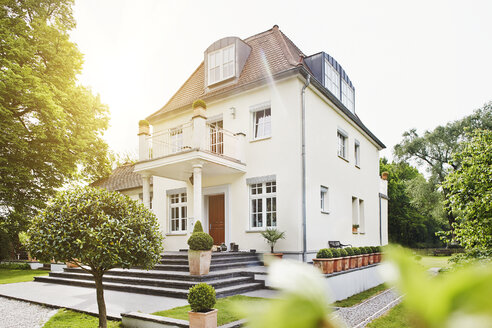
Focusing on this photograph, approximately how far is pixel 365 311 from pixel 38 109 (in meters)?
14.2

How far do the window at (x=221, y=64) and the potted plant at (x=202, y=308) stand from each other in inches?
390

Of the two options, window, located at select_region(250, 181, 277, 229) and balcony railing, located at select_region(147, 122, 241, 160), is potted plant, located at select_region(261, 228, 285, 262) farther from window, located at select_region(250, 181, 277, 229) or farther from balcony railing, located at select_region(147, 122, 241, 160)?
Result: balcony railing, located at select_region(147, 122, 241, 160)

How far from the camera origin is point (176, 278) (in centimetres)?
912

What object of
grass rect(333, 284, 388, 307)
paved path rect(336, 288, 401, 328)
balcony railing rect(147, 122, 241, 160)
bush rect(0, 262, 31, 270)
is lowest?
bush rect(0, 262, 31, 270)

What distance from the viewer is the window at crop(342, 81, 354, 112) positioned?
52.4 ft

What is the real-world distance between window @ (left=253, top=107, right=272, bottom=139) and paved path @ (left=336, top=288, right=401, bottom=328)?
20.0 ft

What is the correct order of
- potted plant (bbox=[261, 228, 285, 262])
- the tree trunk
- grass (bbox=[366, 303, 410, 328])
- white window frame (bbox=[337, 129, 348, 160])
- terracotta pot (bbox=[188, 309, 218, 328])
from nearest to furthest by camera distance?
terracotta pot (bbox=[188, 309, 218, 328]) → the tree trunk → grass (bbox=[366, 303, 410, 328]) → potted plant (bbox=[261, 228, 285, 262]) → white window frame (bbox=[337, 129, 348, 160])

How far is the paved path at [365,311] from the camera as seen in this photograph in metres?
6.71

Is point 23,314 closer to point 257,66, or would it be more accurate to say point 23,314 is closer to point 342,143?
point 257,66

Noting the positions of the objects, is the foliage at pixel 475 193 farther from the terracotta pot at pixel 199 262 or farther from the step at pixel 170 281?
the terracotta pot at pixel 199 262

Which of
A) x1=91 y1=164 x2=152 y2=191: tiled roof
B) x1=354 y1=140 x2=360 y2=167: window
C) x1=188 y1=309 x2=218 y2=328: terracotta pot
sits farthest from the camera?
x1=91 y1=164 x2=152 y2=191: tiled roof

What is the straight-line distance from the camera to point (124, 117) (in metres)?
20.3

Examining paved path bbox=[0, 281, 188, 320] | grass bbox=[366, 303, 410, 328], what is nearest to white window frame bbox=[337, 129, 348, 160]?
grass bbox=[366, 303, 410, 328]

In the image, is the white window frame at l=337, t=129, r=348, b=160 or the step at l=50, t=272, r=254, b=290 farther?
the white window frame at l=337, t=129, r=348, b=160
